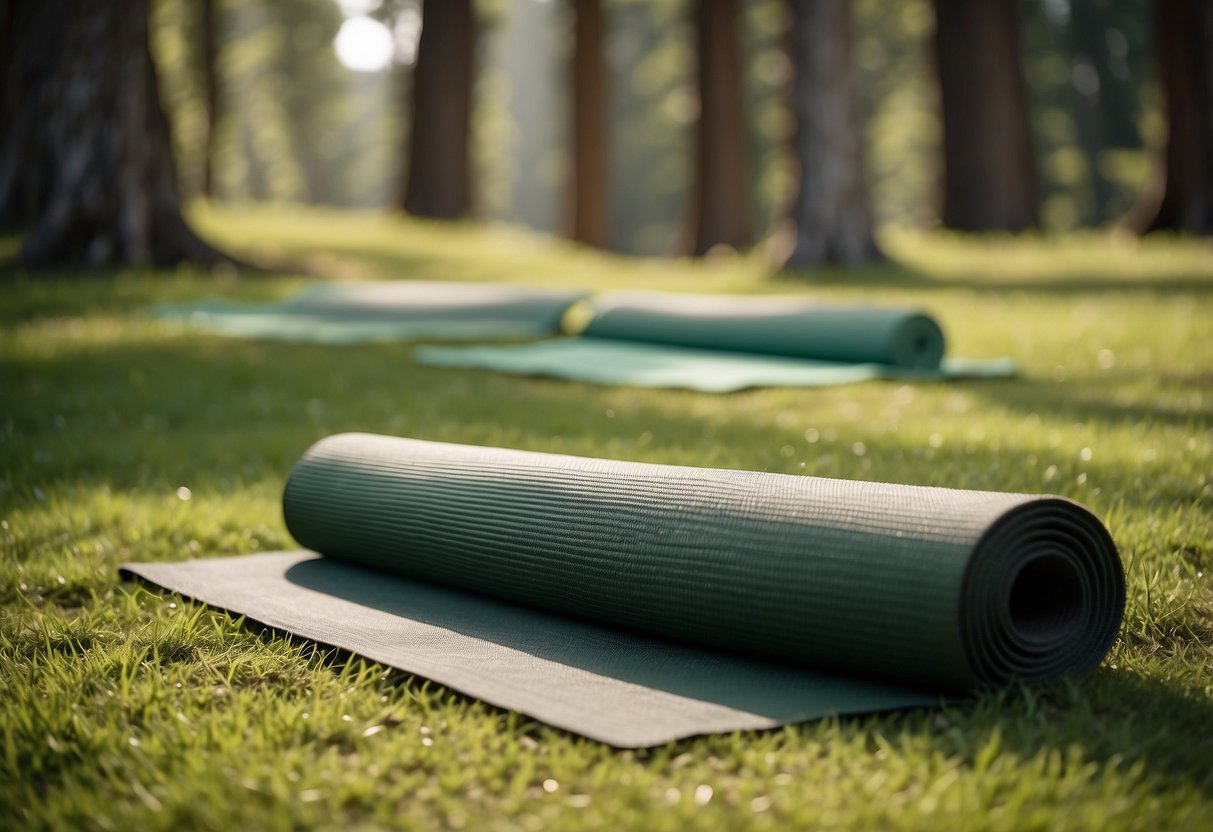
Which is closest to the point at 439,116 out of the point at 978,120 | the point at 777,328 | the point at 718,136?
the point at 718,136

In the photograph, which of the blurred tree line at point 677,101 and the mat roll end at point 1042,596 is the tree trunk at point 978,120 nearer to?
the blurred tree line at point 677,101

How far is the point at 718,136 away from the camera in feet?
70.8

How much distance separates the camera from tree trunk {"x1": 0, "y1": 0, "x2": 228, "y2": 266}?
11.3m

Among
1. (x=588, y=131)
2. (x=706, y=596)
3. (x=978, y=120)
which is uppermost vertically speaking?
(x=588, y=131)

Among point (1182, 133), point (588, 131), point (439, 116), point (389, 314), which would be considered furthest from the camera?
point (588, 131)

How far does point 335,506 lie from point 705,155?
1874cm

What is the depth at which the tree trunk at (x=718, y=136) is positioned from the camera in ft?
70.2

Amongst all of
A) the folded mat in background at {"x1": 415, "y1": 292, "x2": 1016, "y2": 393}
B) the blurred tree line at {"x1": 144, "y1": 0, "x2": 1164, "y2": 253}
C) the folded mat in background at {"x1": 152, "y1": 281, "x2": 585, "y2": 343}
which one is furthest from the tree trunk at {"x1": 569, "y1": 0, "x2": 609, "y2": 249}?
the folded mat in background at {"x1": 415, "y1": 292, "x2": 1016, "y2": 393}

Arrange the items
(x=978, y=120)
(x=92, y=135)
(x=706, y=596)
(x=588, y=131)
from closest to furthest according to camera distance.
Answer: (x=706, y=596) < (x=92, y=135) < (x=978, y=120) < (x=588, y=131)

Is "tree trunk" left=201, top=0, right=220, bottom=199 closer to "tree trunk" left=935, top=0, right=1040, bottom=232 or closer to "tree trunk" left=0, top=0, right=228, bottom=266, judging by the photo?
"tree trunk" left=0, top=0, right=228, bottom=266

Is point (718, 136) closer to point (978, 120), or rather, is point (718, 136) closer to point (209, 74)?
point (978, 120)

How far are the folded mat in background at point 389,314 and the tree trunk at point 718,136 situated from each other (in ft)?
37.3

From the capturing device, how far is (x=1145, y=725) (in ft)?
8.36

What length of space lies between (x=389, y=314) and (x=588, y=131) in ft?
43.8
